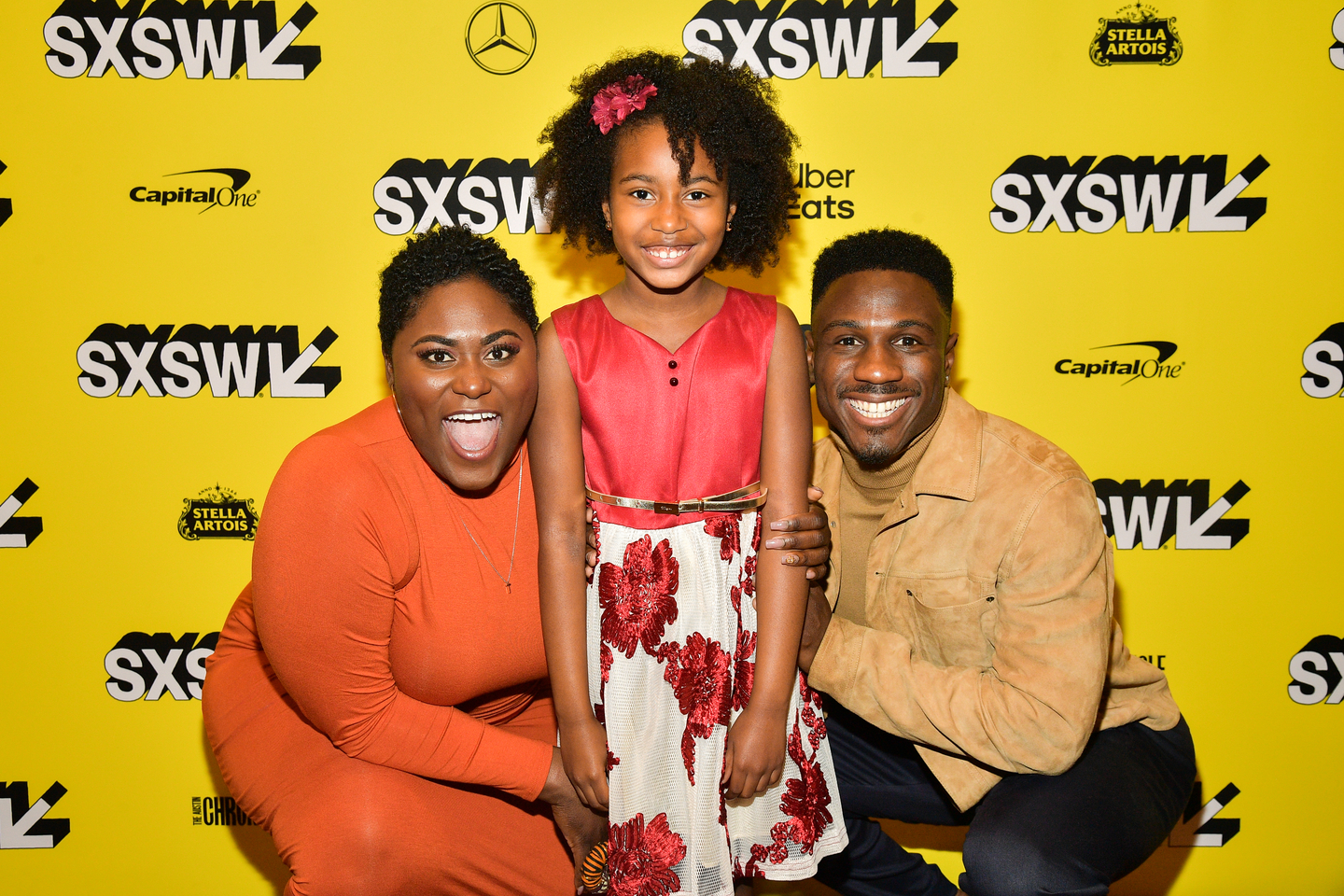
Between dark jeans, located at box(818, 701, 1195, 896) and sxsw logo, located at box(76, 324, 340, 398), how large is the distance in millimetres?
1819

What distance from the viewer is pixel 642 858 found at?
176 cm

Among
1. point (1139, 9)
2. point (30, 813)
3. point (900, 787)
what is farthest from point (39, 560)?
point (1139, 9)

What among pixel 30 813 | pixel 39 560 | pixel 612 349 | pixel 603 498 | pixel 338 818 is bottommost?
pixel 30 813

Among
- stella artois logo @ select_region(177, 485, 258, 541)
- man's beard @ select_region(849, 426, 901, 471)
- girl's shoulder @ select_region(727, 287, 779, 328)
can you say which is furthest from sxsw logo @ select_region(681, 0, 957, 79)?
stella artois logo @ select_region(177, 485, 258, 541)

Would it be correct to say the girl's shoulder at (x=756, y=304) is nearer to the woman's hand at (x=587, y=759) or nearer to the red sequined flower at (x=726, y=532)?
the red sequined flower at (x=726, y=532)

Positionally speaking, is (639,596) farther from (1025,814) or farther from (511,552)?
(1025,814)

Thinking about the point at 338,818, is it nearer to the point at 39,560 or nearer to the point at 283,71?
the point at 39,560

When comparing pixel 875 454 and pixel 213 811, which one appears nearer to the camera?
pixel 875 454

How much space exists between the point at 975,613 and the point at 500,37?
1937 millimetres

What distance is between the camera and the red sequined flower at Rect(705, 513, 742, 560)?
178cm

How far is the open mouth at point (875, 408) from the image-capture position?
6.33 feet

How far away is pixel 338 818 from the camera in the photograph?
183cm

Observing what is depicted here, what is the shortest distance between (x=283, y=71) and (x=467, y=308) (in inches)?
50.2

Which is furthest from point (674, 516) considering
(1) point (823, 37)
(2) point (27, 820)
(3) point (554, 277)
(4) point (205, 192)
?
(2) point (27, 820)
